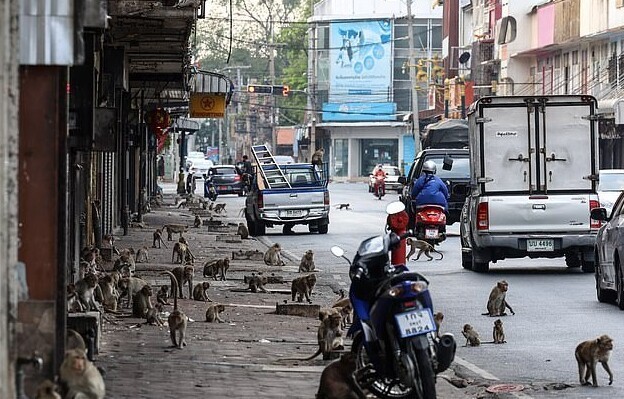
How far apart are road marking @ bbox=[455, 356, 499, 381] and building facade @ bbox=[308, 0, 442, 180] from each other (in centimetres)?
8784

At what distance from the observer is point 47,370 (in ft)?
32.4

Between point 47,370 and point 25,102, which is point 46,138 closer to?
point 25,102

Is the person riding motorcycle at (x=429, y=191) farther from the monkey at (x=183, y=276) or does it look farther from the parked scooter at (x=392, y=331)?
the parked scooter at (x=392, y=331)

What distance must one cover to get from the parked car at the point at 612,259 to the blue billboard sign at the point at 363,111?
84.1 m

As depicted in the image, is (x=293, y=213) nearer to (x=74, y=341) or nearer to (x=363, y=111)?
Answer: (x=74, y=341)

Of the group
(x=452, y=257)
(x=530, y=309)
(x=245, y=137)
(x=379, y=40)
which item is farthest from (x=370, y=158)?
(x=530, y=309)

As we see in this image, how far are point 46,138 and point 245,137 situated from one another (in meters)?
135

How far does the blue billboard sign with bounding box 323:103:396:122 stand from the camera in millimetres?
104062

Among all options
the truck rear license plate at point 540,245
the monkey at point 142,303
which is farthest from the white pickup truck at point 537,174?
the monkey at point 142,303

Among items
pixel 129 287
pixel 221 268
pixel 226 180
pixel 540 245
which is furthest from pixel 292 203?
pixel 226 180

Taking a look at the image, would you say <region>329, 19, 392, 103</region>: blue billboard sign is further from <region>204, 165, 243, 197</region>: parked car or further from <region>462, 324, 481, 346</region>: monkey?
<region>462, 324, 481, 346</region>: monkey

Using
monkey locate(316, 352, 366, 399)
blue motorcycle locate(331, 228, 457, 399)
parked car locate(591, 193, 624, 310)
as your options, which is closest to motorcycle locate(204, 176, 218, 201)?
parked car locate(591, 193, 624, 310)

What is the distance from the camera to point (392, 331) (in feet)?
34.8

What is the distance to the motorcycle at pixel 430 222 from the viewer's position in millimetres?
29141
